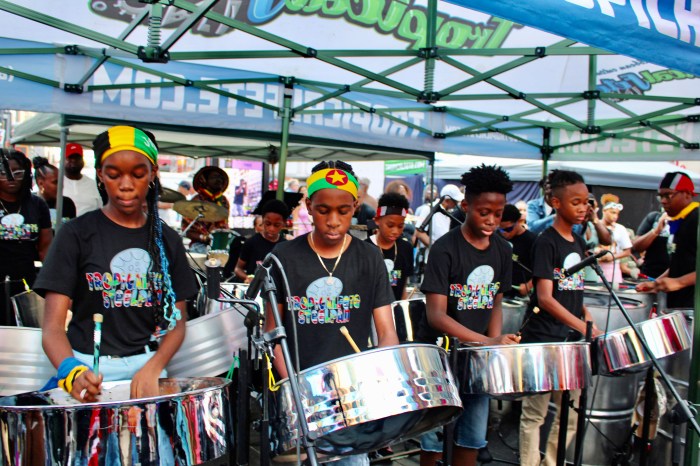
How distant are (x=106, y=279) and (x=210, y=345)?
462 millimetres

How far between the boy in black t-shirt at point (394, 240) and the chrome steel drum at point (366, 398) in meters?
1.71

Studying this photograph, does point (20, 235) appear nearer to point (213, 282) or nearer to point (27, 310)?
point (27, 310)

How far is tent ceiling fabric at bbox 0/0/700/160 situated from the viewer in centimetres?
332

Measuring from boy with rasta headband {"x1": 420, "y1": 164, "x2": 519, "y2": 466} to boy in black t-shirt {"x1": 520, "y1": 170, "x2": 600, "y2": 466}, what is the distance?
181 millimetres

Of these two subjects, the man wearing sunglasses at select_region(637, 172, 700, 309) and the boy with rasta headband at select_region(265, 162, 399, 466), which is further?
the man wearing sunglasses at select_region(637, 172, 700, 309)

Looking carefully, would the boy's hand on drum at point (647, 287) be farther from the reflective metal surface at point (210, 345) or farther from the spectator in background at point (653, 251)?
the reflective metal surface at point (210, 345)

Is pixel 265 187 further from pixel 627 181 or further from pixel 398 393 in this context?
pixel 398 393

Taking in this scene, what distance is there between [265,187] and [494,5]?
7.21m

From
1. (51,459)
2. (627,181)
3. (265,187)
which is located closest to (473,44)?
(51,459)

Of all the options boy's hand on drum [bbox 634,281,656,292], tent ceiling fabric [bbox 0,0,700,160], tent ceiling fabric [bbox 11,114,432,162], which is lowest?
boy's hand on drum [bbox 634,281,656,292]

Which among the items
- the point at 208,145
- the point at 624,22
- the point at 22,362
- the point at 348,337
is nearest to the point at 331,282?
the point at 348,337

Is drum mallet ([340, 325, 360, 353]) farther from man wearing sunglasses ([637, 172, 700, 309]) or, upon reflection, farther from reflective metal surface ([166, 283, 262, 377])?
man wearing sunglasses ([637, 172, 700, 309])

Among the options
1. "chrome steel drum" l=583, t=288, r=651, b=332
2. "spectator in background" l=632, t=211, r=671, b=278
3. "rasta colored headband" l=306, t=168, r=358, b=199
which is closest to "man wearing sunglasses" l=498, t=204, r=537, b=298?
"chrome steel drum" l=583, t=288, r=651, b=332

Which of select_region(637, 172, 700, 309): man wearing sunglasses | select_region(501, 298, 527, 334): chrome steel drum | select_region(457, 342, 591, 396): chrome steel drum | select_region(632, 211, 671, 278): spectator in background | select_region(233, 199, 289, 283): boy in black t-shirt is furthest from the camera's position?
select_region(632, 211, 671, 278): spectator in background
